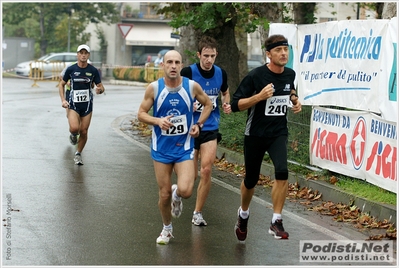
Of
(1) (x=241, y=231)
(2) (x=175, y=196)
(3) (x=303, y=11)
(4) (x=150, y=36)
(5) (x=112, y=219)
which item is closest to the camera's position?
(1) (x=241, y=231)

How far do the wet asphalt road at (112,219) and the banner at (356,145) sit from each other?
98cm

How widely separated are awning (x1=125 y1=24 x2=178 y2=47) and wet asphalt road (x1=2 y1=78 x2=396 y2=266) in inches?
2035

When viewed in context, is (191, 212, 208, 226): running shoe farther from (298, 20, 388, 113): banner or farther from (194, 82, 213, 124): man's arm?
(298, 20, 388, 113): banner

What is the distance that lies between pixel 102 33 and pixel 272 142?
60.6m

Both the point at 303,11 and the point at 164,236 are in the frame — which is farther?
the point at 303,11

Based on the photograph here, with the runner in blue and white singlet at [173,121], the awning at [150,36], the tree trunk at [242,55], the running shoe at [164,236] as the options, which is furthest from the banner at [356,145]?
the awning at [150,36]

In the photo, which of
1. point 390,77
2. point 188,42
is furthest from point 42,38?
point 390,77

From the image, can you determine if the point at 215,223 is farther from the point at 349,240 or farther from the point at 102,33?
the point at 102,33

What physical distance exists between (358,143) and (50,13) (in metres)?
54.7

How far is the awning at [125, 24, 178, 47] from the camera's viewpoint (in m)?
67.2

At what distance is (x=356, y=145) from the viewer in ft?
36.0

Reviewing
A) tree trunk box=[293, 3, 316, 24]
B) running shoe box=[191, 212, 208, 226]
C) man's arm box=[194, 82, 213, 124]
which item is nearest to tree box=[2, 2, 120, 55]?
tree trunk box=[293, 3, 316, 24]

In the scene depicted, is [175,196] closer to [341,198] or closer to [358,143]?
[341,198]

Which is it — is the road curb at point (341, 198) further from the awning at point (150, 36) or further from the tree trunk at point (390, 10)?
the awning at point (150, 36)
